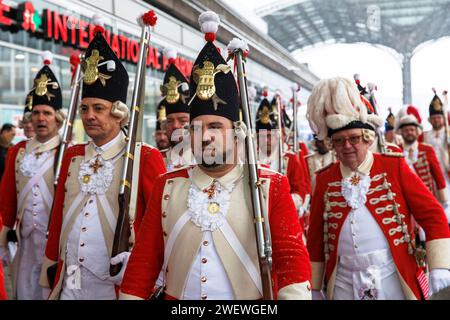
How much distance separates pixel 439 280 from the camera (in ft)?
10.5

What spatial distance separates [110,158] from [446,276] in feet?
6.26

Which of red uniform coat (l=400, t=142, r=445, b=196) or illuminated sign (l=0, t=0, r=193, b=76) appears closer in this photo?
red uniform coat (l=400, t=142, r=445, b=196)

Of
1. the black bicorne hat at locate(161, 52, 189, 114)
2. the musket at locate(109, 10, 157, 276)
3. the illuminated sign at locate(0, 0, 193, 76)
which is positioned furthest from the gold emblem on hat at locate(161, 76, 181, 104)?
the illuminated sign at locate(0, 0, 193, 76)

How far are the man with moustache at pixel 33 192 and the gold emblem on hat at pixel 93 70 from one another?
3.91ft

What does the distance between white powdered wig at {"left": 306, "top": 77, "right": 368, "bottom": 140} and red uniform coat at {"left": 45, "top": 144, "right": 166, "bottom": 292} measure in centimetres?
95

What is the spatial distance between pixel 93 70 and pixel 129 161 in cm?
61

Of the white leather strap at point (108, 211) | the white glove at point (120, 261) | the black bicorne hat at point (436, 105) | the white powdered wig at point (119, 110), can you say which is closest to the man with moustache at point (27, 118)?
the white powdered wig at point (119, 110)

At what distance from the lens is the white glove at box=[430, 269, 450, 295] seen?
3.19 meters

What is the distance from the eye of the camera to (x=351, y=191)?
360 centimetres

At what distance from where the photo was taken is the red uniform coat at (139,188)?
3.33m

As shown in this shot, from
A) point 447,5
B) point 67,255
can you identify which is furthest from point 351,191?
point 447,5

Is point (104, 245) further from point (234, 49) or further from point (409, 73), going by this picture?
point (409, 73)

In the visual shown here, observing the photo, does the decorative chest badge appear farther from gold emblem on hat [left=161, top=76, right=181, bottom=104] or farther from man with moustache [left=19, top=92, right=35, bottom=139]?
man with moustache [left=19, top=92, right=35, bottom=139]

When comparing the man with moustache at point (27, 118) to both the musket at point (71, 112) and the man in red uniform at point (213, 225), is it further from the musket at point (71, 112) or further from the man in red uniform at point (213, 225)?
the man in red uniform at point (213, 225)
